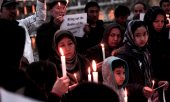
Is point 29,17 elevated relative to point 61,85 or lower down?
elevated

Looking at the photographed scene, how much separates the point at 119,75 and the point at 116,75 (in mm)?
27

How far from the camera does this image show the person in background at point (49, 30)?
16.3 feet

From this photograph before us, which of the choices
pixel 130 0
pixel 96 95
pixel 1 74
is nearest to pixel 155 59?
pixel 96 95

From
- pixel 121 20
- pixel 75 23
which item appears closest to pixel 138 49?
pixel 75 23

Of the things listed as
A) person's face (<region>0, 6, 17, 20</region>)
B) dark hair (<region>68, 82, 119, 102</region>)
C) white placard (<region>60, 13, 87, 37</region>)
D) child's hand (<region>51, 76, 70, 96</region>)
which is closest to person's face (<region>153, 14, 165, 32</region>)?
white placard (<region>60, 13, 87, 37</region>)

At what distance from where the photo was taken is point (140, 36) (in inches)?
189

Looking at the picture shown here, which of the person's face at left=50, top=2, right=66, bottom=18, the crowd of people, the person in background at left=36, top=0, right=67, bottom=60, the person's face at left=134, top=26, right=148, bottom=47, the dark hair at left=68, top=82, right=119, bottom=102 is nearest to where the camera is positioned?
the dark hair at left=68, top=82, right=119, bottom=102

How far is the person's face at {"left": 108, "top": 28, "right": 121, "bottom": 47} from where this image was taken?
5125 mm

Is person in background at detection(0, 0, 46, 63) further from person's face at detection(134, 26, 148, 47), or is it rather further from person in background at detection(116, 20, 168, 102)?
person's face at detection(134, 26, 148, 47)

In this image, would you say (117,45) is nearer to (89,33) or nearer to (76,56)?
(89,33)

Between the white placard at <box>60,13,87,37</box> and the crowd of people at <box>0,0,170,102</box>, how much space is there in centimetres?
6

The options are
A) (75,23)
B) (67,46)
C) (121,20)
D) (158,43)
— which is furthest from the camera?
(121,20)

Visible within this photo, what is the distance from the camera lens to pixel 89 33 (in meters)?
5.86

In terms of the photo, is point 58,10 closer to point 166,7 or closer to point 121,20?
point 121,20
